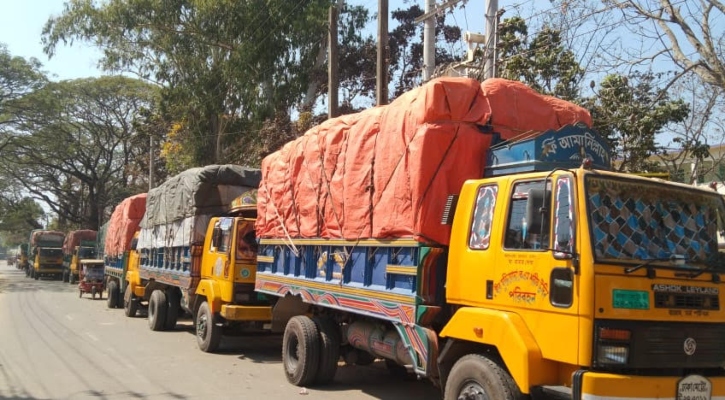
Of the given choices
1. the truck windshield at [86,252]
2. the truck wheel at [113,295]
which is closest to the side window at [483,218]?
the truck wheel at [113,295]

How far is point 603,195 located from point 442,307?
1921 millimetres

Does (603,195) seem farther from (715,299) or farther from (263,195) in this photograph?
(263,195)

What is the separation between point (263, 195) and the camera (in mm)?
10312

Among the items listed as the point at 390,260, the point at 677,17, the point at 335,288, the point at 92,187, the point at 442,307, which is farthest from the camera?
the point at 92,187

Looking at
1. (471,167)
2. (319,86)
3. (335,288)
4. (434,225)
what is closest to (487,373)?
(434,225)

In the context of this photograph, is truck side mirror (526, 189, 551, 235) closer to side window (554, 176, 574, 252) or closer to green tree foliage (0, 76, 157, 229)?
side window (554, 176, 574, 252)

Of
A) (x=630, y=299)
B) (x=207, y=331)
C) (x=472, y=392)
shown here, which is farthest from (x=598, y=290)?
(x=207, y=331)

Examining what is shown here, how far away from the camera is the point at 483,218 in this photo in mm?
5535

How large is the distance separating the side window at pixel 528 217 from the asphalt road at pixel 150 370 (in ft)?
11.5

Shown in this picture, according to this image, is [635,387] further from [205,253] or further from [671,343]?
[205,253]

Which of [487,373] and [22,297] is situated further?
[22,297]

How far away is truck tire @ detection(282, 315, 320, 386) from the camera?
324 inches

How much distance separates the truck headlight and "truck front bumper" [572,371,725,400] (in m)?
0.09

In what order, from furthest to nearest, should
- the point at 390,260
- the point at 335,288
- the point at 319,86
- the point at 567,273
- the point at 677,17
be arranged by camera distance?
the point at 319,86
the point at 677,17
the point at 335,288
the point at 390,260
the point at 567,273
